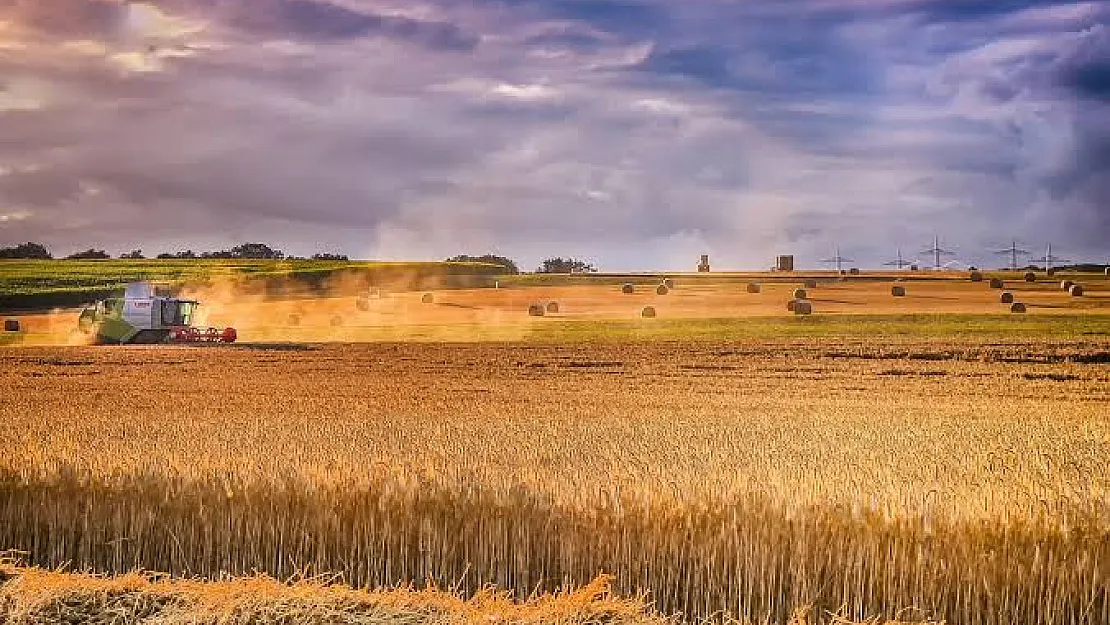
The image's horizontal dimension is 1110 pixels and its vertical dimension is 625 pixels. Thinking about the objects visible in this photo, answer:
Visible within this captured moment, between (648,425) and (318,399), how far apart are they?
19.9 feet

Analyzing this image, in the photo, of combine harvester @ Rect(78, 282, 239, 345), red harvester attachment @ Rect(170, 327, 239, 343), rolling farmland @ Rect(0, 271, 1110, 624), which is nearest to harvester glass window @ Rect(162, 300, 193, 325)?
combine harvester @ Rect(78, 282, 239, 345)

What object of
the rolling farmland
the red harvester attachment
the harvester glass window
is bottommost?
the rolling farmland

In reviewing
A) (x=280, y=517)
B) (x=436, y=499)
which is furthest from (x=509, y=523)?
(x=280, y=517)

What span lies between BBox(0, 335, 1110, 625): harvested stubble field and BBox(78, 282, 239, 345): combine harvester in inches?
488

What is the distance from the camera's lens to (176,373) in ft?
69.6

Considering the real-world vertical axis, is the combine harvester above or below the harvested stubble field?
above

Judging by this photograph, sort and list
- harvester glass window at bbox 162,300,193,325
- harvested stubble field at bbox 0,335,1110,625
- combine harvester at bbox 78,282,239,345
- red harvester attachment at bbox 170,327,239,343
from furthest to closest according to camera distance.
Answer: harvester glass window at bbox 162,300,193,325 → combine harvester at bbox 78,282,239,345 → red harvester attachment at bbox 170,327,239,343 → harvested stubble field at bbox 0,335,1110,625

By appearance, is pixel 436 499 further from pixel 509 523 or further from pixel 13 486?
pixel 13 486

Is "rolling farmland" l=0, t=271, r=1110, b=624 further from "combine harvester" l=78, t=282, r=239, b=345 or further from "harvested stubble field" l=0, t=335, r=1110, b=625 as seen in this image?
"combine harvester" l=78, t=282, r=239, b=345

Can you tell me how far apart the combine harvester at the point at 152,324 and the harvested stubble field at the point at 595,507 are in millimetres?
12397

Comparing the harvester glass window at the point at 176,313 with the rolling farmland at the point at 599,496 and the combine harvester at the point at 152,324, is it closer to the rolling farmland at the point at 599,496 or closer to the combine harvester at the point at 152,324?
the combine harvester at the point at 152,324

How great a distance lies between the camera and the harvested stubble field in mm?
7164

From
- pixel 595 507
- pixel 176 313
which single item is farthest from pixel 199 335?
pixel 595 507

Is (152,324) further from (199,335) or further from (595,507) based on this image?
(595,507)
